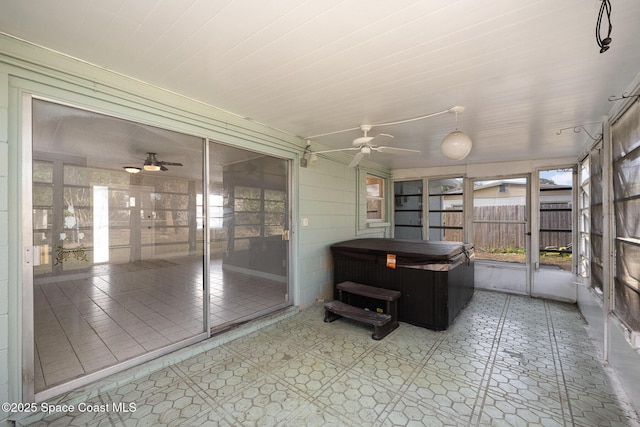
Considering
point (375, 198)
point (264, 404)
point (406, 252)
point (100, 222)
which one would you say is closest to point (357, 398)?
point (264, 404)

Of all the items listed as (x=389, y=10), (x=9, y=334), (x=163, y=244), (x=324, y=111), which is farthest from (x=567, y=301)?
(x=9, y=334)

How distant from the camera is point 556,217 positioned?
4.87 meters

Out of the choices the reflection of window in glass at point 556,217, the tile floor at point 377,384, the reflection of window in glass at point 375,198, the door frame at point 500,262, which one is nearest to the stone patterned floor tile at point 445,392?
the tile floor at point 377,384

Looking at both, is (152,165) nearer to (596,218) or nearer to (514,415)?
(514,415)

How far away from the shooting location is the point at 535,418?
75.6 inches

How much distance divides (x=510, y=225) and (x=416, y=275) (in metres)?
3.10

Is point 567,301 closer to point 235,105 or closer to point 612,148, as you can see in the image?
point 612,148

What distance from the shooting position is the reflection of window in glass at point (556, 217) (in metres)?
4.76

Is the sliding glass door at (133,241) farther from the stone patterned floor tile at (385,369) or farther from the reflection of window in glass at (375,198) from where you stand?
the reflection of window in glass at (375,198)

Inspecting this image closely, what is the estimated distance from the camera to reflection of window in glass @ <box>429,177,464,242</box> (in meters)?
5.77

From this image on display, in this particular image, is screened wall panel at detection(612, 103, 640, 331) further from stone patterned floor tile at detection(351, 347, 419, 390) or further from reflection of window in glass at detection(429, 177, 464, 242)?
reflection of window in glass at detection(429, 177, 464, 242)

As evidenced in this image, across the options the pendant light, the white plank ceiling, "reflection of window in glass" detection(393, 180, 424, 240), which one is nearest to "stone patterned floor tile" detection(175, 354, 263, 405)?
the white plank ceiling

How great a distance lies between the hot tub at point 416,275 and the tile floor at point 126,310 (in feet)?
4.25

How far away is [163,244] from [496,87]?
12.0 ft
